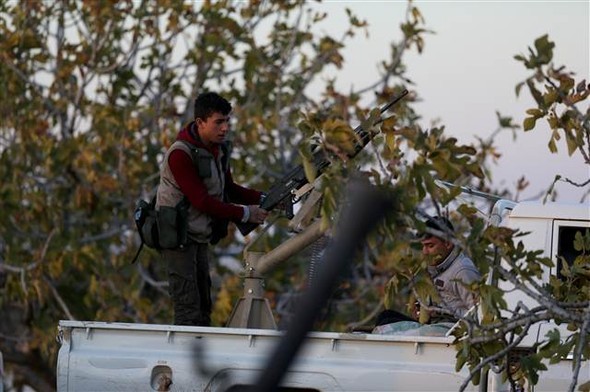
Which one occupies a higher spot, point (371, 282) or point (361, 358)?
point (371, 282)

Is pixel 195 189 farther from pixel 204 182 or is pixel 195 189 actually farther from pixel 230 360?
pixel 230 360

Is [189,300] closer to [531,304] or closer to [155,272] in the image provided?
[531,304]

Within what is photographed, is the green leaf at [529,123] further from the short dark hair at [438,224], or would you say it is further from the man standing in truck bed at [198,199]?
the man standing in truck bed at [198,199]

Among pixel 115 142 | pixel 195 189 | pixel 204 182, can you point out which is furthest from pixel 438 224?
pixel 115 142

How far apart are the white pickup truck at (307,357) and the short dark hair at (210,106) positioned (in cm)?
133

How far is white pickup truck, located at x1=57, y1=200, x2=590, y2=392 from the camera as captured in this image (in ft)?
25.7

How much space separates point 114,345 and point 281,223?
8387mm

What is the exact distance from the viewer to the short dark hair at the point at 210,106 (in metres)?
8.85

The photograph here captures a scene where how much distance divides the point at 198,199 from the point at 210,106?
0.53 meters

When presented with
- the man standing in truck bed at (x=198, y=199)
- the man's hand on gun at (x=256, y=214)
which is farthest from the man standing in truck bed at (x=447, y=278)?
the man standing in truck bed at (x=198, y=199)

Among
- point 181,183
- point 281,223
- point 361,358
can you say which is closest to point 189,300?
point 181,183

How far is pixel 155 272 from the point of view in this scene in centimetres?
1795

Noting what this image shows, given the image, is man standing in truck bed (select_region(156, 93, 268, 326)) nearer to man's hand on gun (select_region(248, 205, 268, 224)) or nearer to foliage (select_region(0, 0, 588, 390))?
man's hand on gun (select_region(248, 205, 268, 224))

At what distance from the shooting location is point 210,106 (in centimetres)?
886
